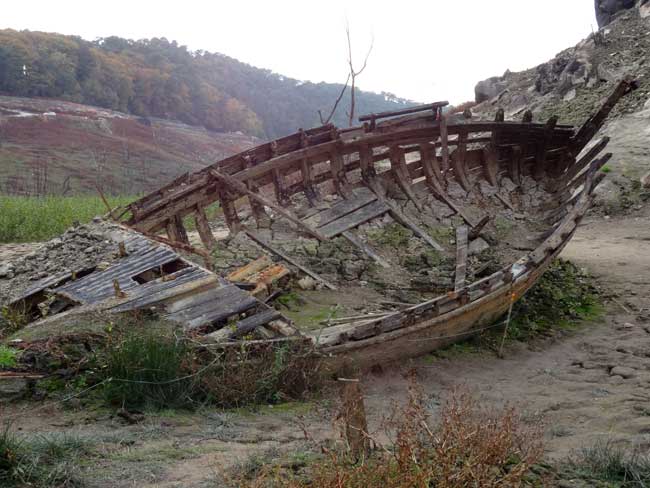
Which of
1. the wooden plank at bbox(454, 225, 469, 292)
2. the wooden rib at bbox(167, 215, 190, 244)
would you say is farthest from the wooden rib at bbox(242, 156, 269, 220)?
the wooden plank at bbox(454, 225, 469, 292)

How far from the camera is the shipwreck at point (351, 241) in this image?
4945 millimetres

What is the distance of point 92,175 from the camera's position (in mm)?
26516

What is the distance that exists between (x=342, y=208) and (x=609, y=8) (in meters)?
28.6

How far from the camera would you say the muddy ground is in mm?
3178

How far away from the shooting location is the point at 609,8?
30469mm

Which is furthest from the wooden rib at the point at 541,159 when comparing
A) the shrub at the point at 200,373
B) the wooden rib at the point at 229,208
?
the shrub at the point at 200,373

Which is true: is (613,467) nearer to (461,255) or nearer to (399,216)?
(461,255)

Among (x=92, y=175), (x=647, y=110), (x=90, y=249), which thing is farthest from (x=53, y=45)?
(x=90, y=249)

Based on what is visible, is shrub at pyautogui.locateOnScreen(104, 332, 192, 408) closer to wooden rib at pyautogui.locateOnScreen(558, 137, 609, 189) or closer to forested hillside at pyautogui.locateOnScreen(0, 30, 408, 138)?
wooden rib at pyautogui.locateOnScreen(558, 137, 609, 189)

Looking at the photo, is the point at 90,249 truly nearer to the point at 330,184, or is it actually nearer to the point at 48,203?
the point at 330,184

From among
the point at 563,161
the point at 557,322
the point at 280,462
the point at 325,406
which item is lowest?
the point at 557,322

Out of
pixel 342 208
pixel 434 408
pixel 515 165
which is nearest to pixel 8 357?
pixel 434 408

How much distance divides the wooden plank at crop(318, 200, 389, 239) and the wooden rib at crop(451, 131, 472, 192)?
2041 millimetres

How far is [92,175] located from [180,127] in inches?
522
